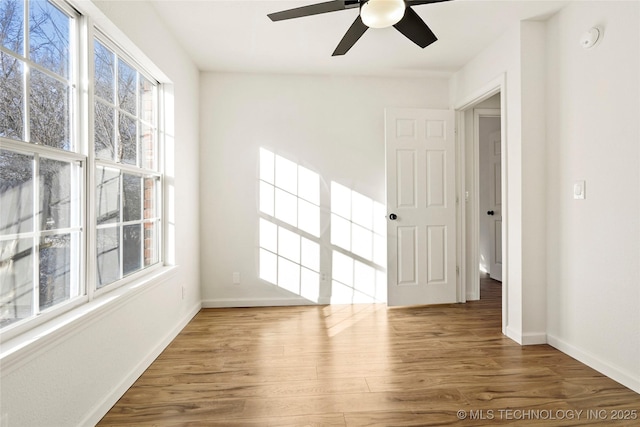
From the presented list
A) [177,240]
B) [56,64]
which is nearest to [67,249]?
[56,64]

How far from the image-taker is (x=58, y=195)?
4.90 feet

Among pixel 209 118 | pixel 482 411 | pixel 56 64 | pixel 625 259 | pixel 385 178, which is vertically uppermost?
pixel 209 118

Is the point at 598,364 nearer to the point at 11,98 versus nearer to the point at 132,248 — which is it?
the point at 132,248

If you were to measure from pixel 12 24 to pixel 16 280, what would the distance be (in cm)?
104

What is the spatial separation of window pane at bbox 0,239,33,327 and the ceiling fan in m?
1.62

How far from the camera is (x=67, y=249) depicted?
5.10ft

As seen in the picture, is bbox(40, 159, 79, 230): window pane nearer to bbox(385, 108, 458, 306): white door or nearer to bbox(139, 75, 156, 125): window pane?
bbox(139, 75, 156, 125): window pane

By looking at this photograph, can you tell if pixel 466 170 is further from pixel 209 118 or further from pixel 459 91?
pixel 209 118

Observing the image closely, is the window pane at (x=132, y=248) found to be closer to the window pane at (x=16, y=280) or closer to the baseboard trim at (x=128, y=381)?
the baseboard trim at (x=128, y=381)

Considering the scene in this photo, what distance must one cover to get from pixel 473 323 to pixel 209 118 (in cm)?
340

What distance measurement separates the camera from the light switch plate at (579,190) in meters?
2.18

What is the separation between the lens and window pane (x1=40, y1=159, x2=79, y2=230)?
1.41 meters

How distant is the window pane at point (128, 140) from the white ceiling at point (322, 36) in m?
0.87

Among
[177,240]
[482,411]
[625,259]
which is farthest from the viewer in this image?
[177,240]
